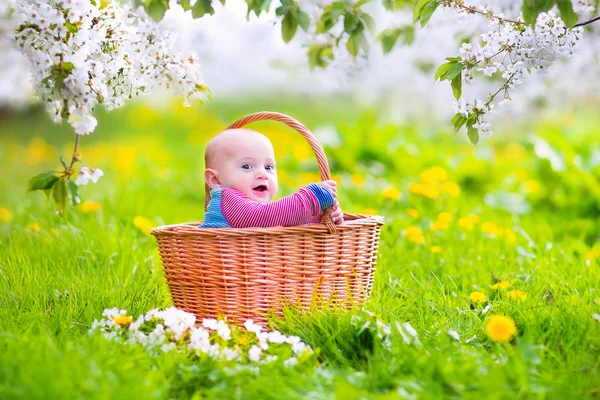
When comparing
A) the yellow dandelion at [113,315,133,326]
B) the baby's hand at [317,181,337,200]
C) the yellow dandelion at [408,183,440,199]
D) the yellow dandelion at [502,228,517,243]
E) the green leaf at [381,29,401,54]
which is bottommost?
the yellow dandelion at [502,228,517,243]

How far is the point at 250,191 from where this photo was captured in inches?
81.5

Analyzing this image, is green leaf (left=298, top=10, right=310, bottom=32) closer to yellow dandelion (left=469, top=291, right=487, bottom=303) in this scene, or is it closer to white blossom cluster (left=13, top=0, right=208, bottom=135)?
white blossom cluster (left=13, top=0, right=208, bottom=135)

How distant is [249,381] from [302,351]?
171 mm

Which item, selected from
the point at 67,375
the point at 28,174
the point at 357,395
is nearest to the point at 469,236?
the point at 357,395

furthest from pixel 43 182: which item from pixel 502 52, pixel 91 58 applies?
pixel 502 52

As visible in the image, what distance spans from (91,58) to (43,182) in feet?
1.32

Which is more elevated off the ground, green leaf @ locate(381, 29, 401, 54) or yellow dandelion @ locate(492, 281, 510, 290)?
green leaf @ locate(381, 29, 401, 54)

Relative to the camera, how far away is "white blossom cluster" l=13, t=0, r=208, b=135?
167 cm

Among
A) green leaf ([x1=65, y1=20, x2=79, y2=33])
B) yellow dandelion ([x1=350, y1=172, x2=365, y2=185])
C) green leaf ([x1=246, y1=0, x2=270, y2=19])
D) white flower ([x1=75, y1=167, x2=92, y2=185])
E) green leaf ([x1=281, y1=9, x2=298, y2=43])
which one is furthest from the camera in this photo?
yellow dandelion ([x1=350, y1=172, x2=365, y2=185])

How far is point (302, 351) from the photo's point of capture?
5.25 ft

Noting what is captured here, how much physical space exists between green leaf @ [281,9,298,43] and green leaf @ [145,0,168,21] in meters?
0.43

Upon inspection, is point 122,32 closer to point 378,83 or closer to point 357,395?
point 357,395

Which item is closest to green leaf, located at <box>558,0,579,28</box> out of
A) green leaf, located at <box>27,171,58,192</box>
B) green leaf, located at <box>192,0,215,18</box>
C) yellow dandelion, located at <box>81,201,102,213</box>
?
green leaf, located at <box>192,0,215,18</box>

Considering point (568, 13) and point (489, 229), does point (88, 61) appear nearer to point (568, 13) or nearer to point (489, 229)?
point (568, 13)
